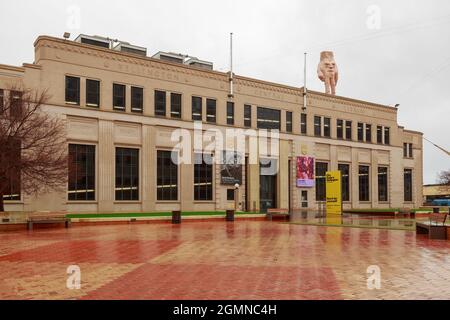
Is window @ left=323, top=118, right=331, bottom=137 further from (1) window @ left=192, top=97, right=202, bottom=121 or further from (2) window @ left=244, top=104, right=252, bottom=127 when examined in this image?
(1) window @ left=192, top=97, right=202, bottom=121

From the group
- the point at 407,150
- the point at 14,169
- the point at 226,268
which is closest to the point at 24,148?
the point at 14,169

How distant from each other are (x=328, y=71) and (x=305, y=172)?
49.4 feet

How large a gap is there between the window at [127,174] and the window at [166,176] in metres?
2.04

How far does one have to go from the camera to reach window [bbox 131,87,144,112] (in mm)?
40875

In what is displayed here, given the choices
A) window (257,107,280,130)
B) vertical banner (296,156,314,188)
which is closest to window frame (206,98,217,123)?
window (257,107,280,130)

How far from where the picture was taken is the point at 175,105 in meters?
43.3

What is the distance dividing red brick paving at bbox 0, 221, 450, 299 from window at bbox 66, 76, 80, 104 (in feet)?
69.2

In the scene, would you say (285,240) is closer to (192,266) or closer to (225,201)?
(192,266)

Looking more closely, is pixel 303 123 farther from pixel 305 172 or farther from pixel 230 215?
pixel 230 215
